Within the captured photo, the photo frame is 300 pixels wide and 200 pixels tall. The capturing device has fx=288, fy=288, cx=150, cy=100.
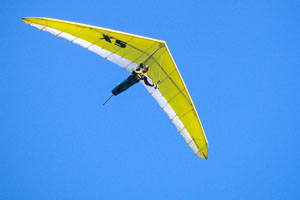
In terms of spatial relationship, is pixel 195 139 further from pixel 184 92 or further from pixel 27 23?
pixel 27 23

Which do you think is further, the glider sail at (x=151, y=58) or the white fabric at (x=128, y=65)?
the white fabric at (x=128, y=65)

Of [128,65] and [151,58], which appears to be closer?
[151,58]

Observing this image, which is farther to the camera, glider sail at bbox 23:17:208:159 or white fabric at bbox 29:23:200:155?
white fabric at bbox 29:23:200:155

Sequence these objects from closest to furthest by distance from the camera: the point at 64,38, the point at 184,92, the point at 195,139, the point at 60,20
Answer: the point at 60,20, the point at 64,38, the point at 184,92, the point at 195,139

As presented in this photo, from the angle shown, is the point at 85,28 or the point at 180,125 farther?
the point at 180,125

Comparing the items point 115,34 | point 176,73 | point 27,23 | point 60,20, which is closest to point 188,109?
point 176,73

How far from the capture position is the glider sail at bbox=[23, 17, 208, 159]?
16.8 m

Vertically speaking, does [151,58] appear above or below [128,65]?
below

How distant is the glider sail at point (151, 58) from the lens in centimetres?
1675

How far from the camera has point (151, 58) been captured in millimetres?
17938

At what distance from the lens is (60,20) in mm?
15961

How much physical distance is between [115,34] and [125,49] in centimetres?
136

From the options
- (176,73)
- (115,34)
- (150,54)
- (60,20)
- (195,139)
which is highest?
(60,20)

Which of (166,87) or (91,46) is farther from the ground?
(91,46)
